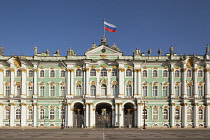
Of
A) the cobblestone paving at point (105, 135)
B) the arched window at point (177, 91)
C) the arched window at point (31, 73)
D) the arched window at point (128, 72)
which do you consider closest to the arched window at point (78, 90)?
the arched window at point (31, 73)

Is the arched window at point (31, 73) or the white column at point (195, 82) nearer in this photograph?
the white column at point (195, 82)

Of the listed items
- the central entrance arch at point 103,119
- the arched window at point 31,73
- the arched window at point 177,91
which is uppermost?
the arched window at point 31,73

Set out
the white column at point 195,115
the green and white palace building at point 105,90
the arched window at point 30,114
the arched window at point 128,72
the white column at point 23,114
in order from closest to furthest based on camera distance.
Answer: the white column at point 195,115, the green and white palace building at point 105,90, the white column at point 23,114, the arched window at point 30,114, the arched window at point 128,72

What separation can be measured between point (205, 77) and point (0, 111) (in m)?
46.7

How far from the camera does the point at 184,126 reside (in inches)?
2953

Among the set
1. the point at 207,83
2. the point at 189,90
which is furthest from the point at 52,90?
the point at 207,83

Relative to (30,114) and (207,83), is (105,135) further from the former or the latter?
(207,83)

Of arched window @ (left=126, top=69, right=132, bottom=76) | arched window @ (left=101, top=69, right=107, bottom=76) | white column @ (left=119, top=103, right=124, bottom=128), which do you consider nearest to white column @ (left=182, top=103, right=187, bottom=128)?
white column @ (left=119, top=103, right=124, bottom=128)

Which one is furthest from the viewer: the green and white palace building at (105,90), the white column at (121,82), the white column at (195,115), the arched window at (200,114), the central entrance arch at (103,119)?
the arched window at (200,114)

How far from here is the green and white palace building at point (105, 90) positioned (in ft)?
249

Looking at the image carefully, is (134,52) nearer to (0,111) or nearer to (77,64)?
(77,64)

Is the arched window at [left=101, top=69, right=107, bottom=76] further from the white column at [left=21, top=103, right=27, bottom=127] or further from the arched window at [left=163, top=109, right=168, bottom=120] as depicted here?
the white column at [left=21, top=103, right=27, bottom=127]

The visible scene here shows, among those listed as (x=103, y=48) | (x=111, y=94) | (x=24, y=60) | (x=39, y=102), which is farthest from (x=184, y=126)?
(x=24, y=60)

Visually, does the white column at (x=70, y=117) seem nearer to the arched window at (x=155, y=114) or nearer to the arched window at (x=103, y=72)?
the arched window at (x=103, y=72)
